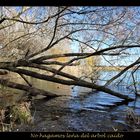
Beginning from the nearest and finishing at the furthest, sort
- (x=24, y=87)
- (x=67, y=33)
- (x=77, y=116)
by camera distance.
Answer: (x=77, y=116) → (x=67, y=33) → (x=24, y=87)

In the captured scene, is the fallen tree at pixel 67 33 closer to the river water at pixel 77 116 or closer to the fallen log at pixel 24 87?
the fallen log at pixel 24 87

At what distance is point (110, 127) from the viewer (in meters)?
8.89

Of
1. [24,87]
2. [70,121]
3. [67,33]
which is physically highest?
[67,33]

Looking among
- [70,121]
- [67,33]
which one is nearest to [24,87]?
[67,33]

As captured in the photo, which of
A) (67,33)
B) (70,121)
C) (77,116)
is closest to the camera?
(70,121)

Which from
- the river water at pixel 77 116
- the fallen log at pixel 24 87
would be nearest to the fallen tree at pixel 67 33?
the fallen log at pixel 24 87

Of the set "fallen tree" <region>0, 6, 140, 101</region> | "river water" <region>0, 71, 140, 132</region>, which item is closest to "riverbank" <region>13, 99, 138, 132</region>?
"river water" <region>0, 71, 140, 132</region>

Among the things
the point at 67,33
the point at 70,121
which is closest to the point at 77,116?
the point at 70,121

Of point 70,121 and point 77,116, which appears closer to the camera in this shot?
point 70,121

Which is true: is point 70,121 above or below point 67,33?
below

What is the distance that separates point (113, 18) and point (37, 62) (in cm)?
374

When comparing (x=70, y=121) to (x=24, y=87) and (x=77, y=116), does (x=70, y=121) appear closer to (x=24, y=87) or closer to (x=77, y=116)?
(x=77, y=116)
